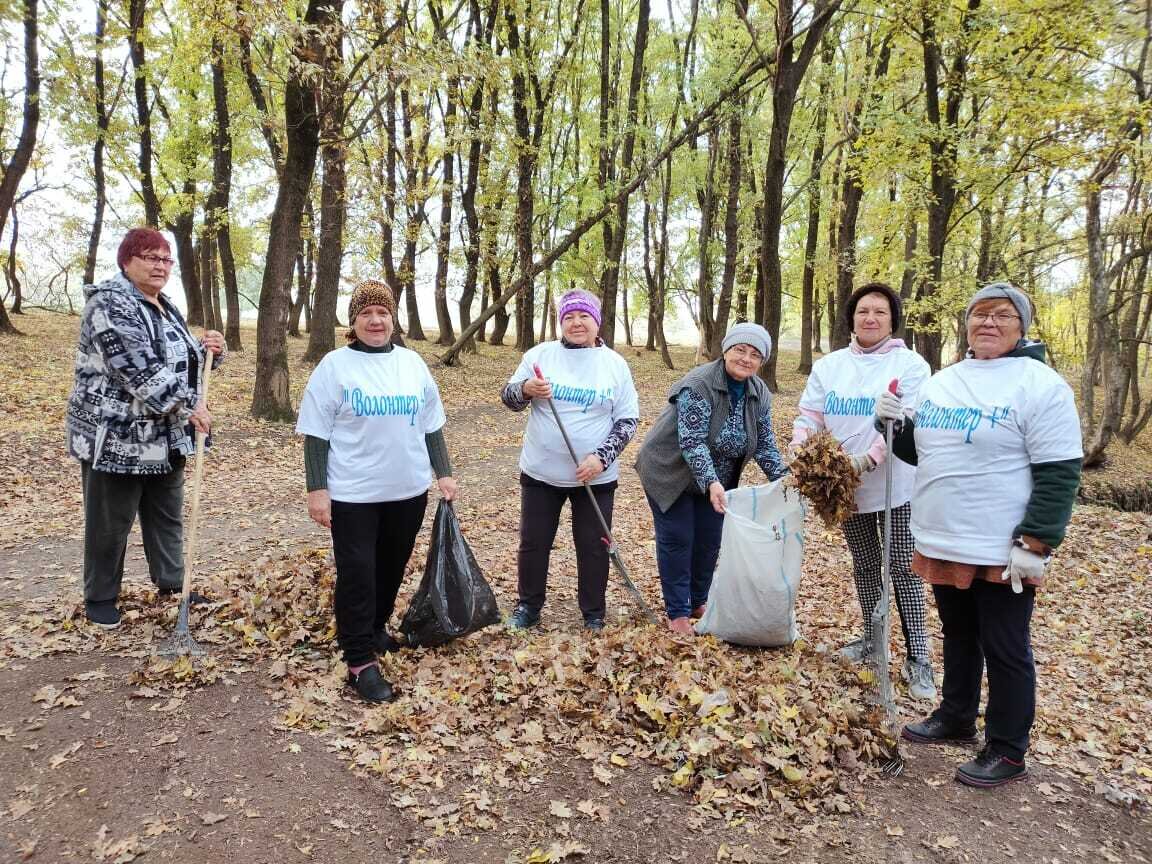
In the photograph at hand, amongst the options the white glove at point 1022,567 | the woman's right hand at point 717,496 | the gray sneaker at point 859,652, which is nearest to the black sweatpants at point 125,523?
the woman's right hand at point 717,496

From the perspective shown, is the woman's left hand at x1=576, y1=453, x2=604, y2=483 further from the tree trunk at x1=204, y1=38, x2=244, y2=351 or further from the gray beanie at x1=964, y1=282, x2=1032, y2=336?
the tree trunk at x1=204, y1=38, x2=244, y2=351

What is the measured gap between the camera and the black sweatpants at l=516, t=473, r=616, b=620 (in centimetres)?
448

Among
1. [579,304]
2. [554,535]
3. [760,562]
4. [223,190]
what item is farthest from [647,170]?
[760,562]

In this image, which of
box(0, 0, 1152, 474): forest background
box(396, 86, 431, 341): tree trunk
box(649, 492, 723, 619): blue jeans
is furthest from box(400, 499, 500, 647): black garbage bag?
box(396, 86, 431, 341): tree trunk

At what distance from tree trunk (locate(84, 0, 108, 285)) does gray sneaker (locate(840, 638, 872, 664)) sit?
16.0m

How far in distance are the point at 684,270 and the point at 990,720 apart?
25.2m

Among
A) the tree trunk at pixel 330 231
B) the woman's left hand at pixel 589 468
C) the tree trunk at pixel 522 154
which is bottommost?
the woman's left hand at pixel 589 468

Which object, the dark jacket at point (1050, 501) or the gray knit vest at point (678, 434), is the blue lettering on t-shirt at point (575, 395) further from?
the dark jacket at point (1050, 501)

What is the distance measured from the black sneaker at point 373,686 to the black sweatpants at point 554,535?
120 centimetres

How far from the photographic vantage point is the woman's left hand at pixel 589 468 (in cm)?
424

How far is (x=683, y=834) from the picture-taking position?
9.27ft

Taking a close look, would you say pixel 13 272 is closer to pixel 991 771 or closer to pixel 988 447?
pixel 988 447

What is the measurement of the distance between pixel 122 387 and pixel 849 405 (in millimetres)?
4021

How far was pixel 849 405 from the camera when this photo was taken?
401 cm
